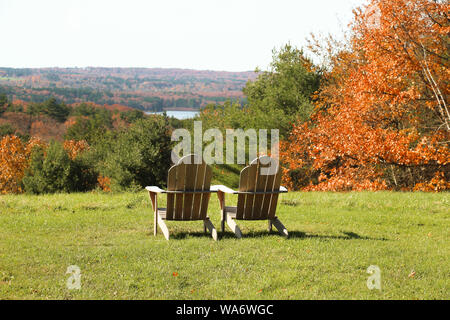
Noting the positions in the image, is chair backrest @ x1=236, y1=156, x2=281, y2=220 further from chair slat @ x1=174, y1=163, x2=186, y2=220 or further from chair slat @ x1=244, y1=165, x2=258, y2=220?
chair slat @ x1=174, y1=163, x2=186, y2=220

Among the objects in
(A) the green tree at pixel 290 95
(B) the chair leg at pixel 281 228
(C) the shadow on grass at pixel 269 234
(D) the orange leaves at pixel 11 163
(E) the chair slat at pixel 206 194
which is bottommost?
(D) the orange leaves at pixel 11 163

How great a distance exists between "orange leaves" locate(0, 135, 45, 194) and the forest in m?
0.13

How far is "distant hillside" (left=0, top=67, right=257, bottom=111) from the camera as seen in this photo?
6819 cm

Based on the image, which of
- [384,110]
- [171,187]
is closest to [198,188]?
[171,187]

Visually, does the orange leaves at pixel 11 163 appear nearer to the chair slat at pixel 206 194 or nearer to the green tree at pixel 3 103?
the green tree at pixel 3 103

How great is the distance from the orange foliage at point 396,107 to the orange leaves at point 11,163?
29.0 metres

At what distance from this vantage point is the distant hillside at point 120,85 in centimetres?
6819

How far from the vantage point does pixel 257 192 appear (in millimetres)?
5188

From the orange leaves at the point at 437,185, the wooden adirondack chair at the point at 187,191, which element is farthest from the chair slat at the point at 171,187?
the orange leaves at the point at 437,185

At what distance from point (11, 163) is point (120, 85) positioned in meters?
62.2

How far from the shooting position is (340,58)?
17906 mm

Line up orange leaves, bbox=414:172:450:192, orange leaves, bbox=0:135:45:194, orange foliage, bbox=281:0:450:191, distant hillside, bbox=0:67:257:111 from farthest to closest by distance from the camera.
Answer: distant hillside, bbox=0:67:257:111
orange leaves, bbox=0:135:45:194
orange leaves, bbox=414:172:450:192
orange foliage, bbox=281:0:450:191

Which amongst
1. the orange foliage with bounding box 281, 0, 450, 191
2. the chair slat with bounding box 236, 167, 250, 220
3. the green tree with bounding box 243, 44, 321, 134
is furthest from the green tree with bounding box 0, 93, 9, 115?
the chair slat with bounding box 236, 167, 250, 220
